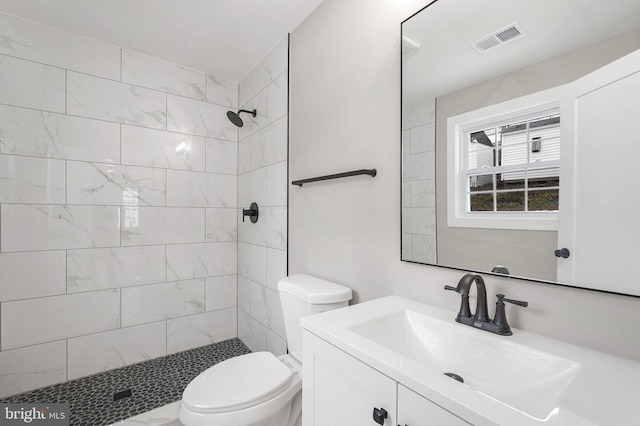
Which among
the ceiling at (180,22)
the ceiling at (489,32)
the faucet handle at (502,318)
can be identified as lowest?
the faucet handle at (502,318)

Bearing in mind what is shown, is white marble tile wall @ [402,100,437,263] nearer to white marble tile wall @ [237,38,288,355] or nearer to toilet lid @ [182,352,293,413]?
toilet lid @ [182,352,293,413]

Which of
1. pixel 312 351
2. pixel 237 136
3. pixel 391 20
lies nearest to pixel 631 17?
pixel 391 20

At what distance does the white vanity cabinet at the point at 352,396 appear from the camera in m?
0.64

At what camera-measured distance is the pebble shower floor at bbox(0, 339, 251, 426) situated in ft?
5.64

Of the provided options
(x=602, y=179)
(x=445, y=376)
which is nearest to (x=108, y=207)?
(x=445, y=376)

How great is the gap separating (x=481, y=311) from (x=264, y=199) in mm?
1684

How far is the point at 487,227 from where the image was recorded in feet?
3.32

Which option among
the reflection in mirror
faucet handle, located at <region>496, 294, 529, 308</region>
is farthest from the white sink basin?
the reflection in mirror

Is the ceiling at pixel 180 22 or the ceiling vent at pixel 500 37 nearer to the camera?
the ceiling vent at pixel 500 37

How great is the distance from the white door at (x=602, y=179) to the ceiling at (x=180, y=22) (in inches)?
58.1

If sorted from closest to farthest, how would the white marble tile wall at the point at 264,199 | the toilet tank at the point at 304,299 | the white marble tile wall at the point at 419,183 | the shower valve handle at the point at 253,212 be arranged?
1. the white marble tile wall at the point at 419,183
2. the toilet tank at the point at 304,299
3. the white marble tile wall at the point at 264,199
4. the shower valve handle at the point at 253,212

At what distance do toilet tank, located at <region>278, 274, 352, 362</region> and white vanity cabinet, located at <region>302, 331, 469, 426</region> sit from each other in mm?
405

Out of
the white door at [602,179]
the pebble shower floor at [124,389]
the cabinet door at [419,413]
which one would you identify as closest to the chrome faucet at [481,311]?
the white door at [602,179]

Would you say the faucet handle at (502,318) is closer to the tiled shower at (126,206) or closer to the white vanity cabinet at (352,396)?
the white vanity cabinet at (352,396)
